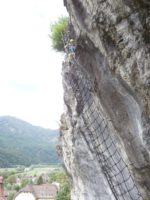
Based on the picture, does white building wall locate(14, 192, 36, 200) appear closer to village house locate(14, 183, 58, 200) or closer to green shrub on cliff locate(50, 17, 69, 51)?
village house locate(14, 183, 58, 200)

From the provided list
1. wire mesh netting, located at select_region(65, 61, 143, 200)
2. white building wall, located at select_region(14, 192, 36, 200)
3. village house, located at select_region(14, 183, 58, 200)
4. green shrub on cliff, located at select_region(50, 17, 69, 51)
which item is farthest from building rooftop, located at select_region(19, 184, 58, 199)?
wire mesh netting, located at select_region(65, 61, 143, 200)

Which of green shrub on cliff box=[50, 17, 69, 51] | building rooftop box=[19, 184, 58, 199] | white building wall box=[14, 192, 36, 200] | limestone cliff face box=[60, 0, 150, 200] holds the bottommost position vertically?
limestone cliff face box=[60, 0, 150, 200]

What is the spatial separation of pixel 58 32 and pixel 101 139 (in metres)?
4.45

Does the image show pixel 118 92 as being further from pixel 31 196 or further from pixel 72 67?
pixel 31 196

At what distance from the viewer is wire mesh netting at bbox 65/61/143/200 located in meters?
8.53

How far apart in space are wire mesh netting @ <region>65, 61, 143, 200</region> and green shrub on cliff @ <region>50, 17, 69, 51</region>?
115 inches

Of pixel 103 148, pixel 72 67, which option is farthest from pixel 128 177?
pixel 72 67

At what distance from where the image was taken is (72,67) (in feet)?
30.9

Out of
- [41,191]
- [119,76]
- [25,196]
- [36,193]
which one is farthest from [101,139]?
[41,191]

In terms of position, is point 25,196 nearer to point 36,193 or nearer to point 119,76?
point 36,193

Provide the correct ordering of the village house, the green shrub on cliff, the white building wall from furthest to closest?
the village house, the white building wall, the green shrub on cliff

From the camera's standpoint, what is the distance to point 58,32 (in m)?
12.7

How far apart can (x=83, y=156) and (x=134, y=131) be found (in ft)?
14.2

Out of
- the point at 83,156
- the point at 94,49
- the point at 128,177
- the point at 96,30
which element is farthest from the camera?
the point at 83,156
